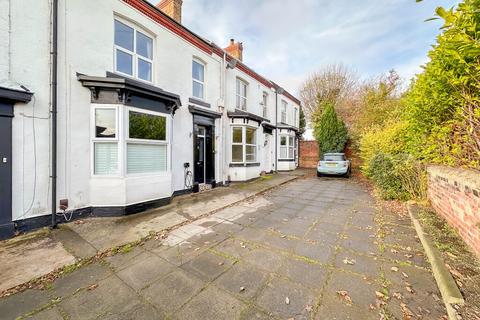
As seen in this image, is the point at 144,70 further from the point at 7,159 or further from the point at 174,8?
the point at 7,159

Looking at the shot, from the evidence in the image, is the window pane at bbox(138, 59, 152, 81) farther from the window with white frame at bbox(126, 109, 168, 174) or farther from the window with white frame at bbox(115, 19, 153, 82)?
the window with white frame at bbox(126, 109, 168, 174)

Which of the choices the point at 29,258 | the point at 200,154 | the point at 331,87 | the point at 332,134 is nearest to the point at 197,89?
the point at 200,154

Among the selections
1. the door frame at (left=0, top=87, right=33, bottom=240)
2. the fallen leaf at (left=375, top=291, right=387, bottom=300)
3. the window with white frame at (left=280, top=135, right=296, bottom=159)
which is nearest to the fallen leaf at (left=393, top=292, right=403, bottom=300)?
the fallen leaf at (left=375, top=291, right=387, bottom=300)

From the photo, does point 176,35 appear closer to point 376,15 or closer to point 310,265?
point 376,15

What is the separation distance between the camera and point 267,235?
4328mm

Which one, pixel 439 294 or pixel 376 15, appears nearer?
pixel 439 294

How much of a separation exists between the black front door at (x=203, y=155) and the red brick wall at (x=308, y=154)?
12483 mm

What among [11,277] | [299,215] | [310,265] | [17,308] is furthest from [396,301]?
[11,277]

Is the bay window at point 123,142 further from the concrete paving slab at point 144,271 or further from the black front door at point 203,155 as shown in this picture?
the concrete paving slab at point 144,271

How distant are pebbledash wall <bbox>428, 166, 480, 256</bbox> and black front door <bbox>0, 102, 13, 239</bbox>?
8.00 metres

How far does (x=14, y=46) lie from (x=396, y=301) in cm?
774

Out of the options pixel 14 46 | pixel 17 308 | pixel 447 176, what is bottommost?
pixel 17 308

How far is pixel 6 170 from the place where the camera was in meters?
4.10

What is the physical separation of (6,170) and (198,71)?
6.94 meters
